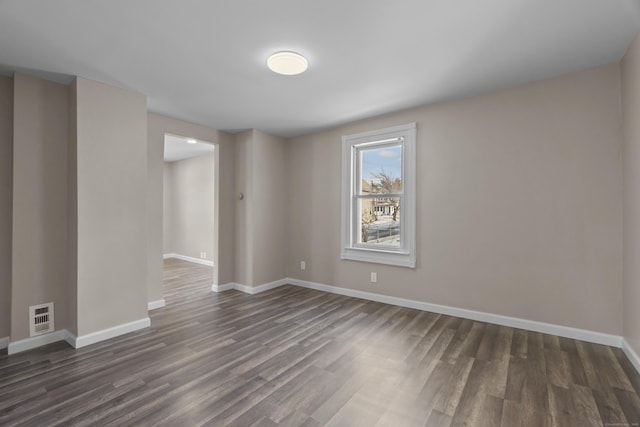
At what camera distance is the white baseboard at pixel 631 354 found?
2236mm

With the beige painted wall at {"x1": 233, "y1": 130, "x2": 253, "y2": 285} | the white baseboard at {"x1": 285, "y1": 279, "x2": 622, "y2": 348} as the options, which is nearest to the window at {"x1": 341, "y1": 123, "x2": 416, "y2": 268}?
the white baseboard at {"x1": 285, "y1": 279, "x2": 622, "y2": 348}

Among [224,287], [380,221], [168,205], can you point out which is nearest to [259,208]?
[224,287]

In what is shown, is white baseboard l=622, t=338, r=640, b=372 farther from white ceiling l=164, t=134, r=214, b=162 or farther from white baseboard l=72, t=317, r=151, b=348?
white ceiling l=164, t=134, r=214, b=162

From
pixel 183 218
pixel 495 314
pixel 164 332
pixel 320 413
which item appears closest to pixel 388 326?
pixel 495 314

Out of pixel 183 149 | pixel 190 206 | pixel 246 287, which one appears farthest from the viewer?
pixel 190 206

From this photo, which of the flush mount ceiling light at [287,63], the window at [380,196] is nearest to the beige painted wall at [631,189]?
the window at [380,196]

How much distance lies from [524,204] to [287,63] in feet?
9.08

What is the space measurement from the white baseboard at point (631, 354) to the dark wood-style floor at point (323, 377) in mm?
45

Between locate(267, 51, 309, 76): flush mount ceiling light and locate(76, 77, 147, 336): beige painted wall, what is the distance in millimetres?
1715

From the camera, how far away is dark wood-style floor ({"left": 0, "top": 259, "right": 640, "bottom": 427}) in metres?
1.80

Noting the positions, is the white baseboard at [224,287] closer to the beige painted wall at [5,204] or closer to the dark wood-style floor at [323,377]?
the dark wood-style floor at [323,377]

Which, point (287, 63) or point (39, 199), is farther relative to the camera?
point (39, 199)

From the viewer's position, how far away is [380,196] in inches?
164

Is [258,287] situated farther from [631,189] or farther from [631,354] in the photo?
[631,189]
